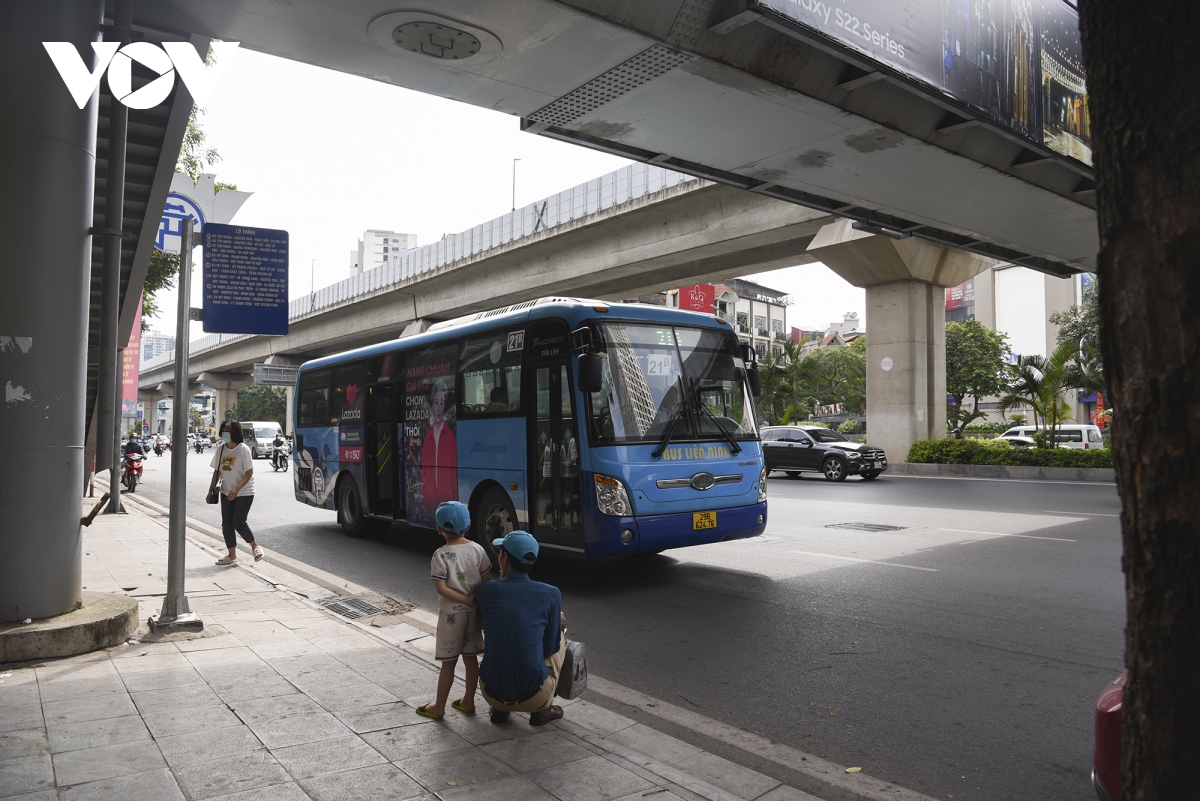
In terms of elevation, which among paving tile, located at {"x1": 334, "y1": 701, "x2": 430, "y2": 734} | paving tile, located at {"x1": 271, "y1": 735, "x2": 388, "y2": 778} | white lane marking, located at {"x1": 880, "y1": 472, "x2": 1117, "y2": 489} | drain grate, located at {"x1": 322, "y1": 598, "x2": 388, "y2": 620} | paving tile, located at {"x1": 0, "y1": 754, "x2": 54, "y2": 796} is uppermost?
paving tile, located at {"x1": 0, "y1": 754, "x2": 54, "y2": 796}

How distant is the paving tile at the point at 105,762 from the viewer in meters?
3.75

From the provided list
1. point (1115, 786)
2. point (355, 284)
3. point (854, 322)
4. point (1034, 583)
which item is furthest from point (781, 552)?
point (854, 322)

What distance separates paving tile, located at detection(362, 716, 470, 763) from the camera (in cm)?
408

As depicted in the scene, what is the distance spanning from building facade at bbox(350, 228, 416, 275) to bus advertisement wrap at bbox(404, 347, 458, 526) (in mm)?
138322

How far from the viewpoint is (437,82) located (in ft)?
Answer: 33.6

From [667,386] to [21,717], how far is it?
595 centimetres

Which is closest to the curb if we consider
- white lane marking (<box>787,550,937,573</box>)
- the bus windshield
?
white lane marking (<box>787,550,937,573</box>)

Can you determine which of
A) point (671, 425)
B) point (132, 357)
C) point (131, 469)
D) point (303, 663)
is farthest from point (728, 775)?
point (131, 469)

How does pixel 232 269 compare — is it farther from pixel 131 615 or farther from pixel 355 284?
pixel 355 284

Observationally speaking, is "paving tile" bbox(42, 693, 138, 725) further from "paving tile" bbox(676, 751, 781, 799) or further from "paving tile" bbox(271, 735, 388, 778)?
"paving tile" bbox(676, 751, 781, 799)

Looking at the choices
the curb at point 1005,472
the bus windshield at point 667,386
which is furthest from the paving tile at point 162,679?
the curb at point 1005,472

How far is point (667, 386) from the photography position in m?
8.76

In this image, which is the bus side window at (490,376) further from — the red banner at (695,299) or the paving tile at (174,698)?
the red banner at (695,299)

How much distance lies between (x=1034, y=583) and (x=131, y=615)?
823cm
